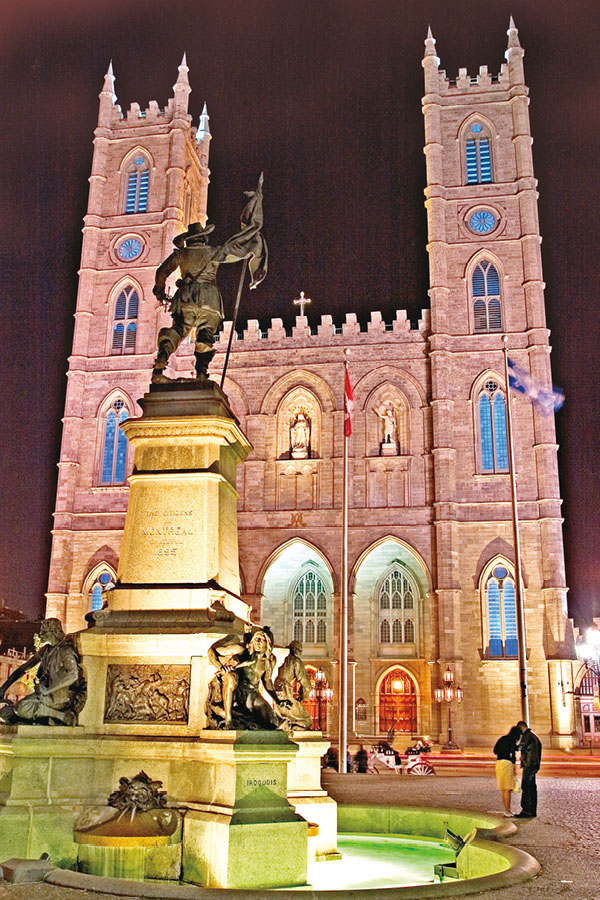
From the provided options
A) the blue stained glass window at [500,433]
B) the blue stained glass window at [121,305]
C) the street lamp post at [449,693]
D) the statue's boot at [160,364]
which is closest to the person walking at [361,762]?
the street lamp post at [449,693]

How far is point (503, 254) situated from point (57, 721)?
108ft

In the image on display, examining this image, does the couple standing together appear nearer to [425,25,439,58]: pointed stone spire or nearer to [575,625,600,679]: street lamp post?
[575,625,600,679]: street lamp post

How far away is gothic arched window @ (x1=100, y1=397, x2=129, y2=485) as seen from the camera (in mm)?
35562

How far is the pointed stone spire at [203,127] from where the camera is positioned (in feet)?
151

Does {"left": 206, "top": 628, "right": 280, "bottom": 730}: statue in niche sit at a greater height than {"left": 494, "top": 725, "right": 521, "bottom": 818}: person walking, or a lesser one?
greater

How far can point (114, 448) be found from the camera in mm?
35969

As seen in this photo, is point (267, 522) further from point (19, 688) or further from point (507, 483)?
point (19, 688)

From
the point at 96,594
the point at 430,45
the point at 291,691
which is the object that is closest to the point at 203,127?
the point at 430,45

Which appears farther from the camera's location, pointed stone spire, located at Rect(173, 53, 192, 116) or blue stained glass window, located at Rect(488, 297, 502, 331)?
pointed stone spire, located at Rect(173, 53, 192, 116)

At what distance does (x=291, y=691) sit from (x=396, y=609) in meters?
26.5

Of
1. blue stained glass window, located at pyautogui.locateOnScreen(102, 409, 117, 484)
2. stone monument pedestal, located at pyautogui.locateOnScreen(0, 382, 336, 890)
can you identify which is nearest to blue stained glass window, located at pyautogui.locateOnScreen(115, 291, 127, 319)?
blue stained glass window, located at pyautogui.locateOnScreen(102, 409, 117, 484)

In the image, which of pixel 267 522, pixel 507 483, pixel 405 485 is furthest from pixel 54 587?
pixel 507 483

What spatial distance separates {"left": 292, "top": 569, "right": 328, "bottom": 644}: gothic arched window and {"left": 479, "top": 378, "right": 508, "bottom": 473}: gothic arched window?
8196 millimetres

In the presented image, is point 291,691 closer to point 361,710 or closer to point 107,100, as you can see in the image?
point 361,710
